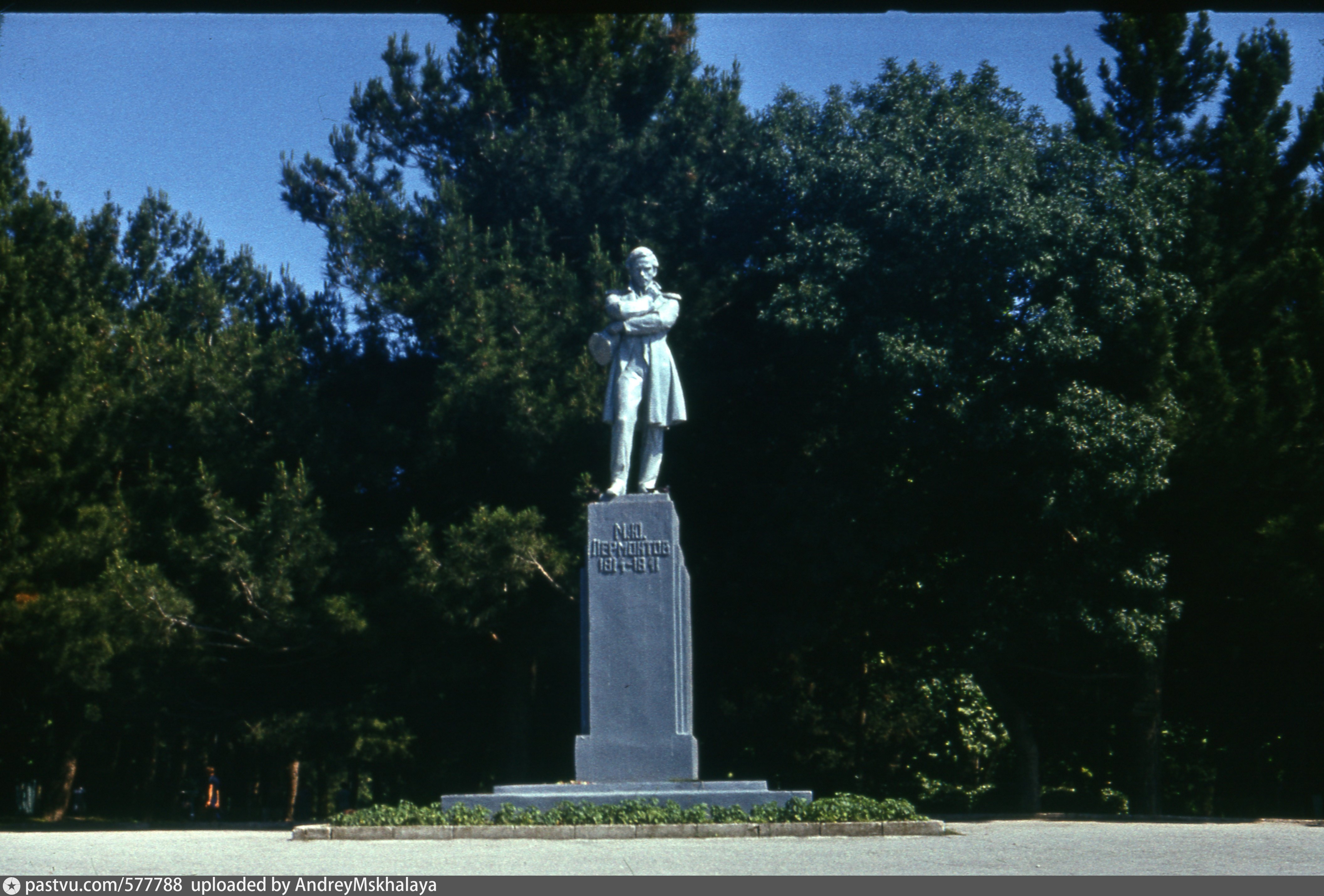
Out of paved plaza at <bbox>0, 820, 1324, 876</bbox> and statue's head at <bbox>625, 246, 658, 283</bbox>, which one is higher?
statue's head at <bbox>625, 246, 658, 283</bbox>

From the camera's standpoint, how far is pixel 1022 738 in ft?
73.9

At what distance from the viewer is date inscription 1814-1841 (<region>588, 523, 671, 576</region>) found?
12.4 metres

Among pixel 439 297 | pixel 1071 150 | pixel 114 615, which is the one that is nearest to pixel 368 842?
pixel 114 615

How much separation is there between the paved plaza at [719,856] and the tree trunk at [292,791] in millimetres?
18794

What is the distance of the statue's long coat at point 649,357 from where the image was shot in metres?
13.3

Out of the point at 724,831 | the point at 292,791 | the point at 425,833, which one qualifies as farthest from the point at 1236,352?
the point at 292,791

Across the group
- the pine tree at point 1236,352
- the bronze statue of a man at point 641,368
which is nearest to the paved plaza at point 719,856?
the bronze statue of a man at point 641,368

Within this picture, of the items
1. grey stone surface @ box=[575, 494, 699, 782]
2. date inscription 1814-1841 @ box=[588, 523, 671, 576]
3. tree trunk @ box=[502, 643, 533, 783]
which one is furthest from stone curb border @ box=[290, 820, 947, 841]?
tree trunk @ box=[502, 643, 533, 783]

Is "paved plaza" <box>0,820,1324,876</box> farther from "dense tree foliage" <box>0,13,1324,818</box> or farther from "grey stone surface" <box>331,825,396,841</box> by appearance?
"dense tree foliage" <box>0,13,1324,818</box>

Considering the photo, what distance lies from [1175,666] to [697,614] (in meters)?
8.13

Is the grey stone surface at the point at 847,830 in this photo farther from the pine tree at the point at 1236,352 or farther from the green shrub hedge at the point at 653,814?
the pine tree at the point at 1236,352

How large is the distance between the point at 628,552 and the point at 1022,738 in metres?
12.8

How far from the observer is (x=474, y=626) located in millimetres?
17328

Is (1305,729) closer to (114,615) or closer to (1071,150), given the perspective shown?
(1071,150)
